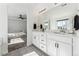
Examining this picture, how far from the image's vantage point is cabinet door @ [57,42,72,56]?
3.53ft

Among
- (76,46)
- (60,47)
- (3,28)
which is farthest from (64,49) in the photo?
(3,28)

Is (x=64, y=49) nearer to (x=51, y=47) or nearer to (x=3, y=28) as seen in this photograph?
(x=51, y=47)

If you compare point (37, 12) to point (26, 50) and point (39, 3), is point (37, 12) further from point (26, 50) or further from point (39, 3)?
point (26, 50)

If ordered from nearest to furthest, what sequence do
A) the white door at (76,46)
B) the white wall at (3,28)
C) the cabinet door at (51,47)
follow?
the white door at (76,46), the white wall at (3,28), the cabinet door at (51,47)

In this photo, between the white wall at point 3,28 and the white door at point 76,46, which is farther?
the white wall at point 3,28

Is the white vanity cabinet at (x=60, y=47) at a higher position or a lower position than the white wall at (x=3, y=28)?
lower

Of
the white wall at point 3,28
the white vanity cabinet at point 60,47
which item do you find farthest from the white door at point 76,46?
the white wall at point 3,28

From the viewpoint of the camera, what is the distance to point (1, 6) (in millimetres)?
1085

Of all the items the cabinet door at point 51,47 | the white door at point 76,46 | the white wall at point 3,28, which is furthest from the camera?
the cabinet door at point 51,47

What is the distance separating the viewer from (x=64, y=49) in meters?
1.13

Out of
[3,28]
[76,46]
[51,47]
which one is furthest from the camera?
[51,47]

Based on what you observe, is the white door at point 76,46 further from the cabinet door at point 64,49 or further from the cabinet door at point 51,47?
the cabinet door at point 51,47

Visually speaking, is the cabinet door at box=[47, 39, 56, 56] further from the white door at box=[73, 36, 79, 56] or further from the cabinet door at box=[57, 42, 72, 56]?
the white door at box=[73, 36, 79, 56]

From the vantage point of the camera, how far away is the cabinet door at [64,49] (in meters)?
1.08
